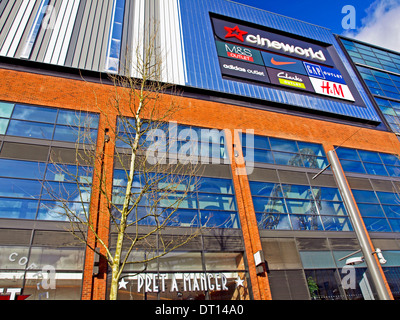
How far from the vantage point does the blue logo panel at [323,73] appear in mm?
24325

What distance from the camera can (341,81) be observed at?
2500cm

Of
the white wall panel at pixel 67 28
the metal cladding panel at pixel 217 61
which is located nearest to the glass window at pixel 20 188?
the white wall panel at pixel 67 28

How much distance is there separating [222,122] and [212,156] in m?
2.89

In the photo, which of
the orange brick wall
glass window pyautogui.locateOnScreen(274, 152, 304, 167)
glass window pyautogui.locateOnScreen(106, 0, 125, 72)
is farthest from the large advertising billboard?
glass window pyautogui.locateOnScreen(106, 0, 125, 72)

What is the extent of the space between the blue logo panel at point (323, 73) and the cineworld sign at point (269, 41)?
91 centimetres

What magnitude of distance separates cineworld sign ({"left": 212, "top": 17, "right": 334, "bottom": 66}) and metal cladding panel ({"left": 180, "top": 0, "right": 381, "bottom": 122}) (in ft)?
3.20

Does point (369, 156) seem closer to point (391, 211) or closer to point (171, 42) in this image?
point (391, 211)

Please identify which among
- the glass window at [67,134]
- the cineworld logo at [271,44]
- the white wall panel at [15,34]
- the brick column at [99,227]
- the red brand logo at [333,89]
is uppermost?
the cineworld logo at [271,44]

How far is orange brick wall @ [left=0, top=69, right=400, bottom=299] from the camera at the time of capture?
39.5 ft

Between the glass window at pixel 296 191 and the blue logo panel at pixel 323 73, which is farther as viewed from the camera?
the blue logo panel at pixel 323 73

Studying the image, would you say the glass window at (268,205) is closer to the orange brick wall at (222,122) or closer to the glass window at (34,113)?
the orange brick wall at (222,122)

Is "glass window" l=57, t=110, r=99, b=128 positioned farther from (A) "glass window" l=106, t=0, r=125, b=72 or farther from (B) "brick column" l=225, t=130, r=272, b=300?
(B) "brick column" l=225, t=130, r=272, b=300

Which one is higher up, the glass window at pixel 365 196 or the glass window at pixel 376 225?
the glass window at pixel 365 196
